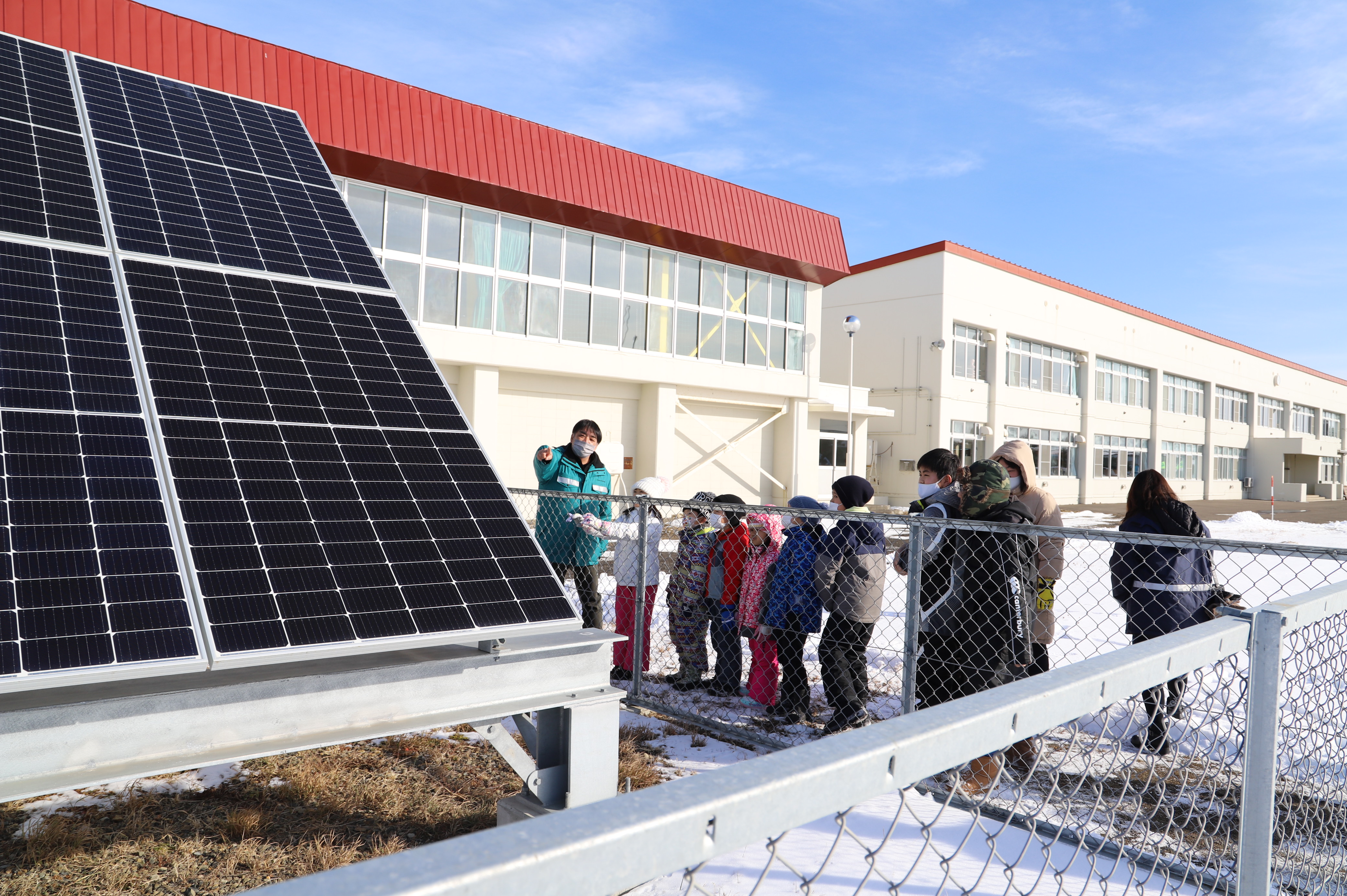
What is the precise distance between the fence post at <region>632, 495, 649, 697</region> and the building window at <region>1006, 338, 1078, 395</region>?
95.4 ft

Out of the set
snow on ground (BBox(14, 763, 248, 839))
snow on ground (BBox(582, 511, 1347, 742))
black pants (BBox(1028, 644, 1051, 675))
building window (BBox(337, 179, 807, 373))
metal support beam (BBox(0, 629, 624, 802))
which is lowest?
snow on ground (BBox(14, 763, 248, 839))

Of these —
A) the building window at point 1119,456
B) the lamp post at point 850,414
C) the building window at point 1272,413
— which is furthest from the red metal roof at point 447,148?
the building window at point 1272,413

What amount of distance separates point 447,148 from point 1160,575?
1448 cm

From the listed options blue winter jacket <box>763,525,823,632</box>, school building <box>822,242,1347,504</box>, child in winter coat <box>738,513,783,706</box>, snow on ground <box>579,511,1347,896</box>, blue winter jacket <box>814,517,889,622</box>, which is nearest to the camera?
snow on ground <box>579,511,1347,896</box>

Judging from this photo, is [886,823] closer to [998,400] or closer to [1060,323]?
[998,400]

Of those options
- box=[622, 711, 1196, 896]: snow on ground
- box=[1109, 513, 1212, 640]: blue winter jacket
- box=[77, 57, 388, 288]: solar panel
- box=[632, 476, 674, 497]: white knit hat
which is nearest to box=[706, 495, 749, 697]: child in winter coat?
box=[632, 476, 674, 497]: white knit hat

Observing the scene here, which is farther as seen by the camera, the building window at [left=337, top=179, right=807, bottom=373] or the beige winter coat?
the building window at [left=337, top=179, right=807, bottom=373]

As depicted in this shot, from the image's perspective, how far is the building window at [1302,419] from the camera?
56.0 metres

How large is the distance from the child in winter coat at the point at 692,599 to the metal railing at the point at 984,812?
2189 millimetres

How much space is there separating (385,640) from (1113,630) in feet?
27.3

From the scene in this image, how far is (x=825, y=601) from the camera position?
5312mm

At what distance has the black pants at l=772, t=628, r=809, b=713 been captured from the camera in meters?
5.67

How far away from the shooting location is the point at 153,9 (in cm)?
1344

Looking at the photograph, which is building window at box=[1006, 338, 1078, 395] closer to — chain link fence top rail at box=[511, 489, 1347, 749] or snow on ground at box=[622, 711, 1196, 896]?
chain link fence top rail at box=[511, 489, 1347, 749]
